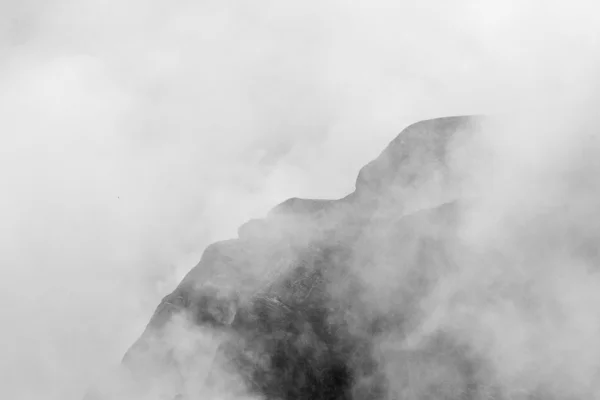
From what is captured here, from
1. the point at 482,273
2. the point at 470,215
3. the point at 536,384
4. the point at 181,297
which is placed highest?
the point at 181,297

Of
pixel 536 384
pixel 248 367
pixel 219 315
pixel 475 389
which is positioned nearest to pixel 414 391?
pixel 475 389

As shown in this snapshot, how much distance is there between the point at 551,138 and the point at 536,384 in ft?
111

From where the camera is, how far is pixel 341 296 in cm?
8556

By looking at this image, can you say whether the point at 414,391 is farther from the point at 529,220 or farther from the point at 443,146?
the point at 443,146

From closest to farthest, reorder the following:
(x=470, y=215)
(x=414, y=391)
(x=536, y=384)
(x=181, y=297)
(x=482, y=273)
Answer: (x=536, y=384) → (x=414, y=391) → (x=482, y=273) → (x=470, y=215) → (x=181, y=297)

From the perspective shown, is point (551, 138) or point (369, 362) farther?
point (551, 138)

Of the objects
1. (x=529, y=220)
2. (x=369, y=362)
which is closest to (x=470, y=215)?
(x=529, y=220)

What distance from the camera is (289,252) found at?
89375 mm

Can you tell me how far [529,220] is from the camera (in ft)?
→ 269

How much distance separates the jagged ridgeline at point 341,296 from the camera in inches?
3108

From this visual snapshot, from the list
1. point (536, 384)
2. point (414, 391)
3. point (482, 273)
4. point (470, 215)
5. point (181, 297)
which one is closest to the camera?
point (536, 384)

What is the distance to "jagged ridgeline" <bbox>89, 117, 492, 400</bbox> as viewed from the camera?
78938 mm

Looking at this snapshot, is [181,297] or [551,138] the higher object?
[181,297]

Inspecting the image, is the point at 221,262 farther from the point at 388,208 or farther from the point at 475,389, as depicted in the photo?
the point at 475,389
